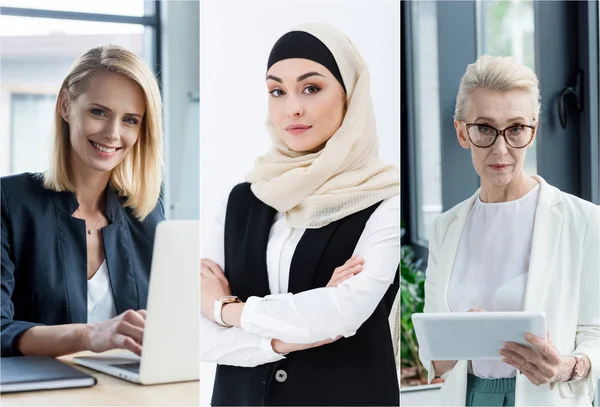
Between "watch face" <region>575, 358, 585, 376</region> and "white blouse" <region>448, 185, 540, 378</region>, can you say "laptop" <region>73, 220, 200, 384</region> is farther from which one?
"watch face" <region>575, 358, 585, 376</region>

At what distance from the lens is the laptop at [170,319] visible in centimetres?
292

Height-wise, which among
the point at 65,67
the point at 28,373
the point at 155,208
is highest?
the point at 65,67

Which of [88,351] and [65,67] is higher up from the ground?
[65,67]

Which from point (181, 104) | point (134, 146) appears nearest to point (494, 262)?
point (181, 104)

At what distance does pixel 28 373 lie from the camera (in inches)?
112

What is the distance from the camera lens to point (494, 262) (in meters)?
3.39

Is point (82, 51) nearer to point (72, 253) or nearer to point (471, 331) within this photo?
point (72, 253)

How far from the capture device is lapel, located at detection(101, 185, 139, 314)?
296 centimetres

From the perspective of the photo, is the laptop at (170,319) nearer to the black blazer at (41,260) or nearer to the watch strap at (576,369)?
the black blazer at (41,260)

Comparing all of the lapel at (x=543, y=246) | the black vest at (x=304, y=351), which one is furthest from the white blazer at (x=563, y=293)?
the black vest at (x=304, y=351)

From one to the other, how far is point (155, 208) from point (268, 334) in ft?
2.21

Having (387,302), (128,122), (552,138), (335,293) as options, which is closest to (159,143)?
(128,122)

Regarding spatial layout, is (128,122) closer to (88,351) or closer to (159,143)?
(159,143)

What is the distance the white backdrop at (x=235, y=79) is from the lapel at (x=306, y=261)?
371 mm
